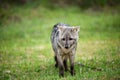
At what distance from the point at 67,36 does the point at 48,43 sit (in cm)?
800

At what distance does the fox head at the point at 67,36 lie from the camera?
9797 millimetres

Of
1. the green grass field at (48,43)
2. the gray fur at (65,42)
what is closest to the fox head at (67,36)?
the gray fur at (65,42)

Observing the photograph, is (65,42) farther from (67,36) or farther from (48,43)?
(48,43)

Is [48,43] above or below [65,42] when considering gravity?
below

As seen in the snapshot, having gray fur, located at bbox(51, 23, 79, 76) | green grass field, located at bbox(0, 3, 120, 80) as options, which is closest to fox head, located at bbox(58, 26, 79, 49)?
gray fur, located at bbox(51, 23, 79, 76)

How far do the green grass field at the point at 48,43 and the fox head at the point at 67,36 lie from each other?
0.96 metres

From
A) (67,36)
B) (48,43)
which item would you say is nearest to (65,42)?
(67,36)

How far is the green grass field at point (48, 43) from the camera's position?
10669mm

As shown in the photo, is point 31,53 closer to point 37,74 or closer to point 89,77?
point 37,74

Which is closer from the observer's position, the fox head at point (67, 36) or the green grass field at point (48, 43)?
the fox head at point (67, 36)

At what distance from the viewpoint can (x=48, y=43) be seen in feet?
58.3

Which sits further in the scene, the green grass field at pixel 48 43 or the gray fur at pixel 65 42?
the green grass field at pixel 48 43

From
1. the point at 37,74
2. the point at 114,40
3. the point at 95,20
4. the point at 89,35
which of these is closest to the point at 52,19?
the point at 95,20

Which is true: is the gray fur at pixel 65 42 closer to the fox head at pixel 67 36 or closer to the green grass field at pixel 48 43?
the fox head at pixel 67 36
